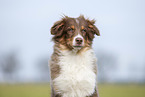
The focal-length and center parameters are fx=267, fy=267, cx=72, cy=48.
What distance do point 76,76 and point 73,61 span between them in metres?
0.50

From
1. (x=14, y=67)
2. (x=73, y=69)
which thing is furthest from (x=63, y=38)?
(x=14, y=67)

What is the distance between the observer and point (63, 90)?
7695mm

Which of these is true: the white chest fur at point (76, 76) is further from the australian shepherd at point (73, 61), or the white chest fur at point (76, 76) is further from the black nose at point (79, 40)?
the black nose at point (79, 40)

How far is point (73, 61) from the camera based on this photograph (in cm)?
805

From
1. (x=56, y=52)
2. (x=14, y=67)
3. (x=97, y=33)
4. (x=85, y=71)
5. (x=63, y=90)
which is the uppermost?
(x=97, y=33)

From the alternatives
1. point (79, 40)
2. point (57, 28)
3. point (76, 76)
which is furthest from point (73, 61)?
point (57, 28)

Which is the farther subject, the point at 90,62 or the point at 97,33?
the point at 97,33

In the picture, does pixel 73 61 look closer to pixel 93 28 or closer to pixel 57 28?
pixel 57 28

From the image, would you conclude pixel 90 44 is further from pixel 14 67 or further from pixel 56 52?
pixel 14 67

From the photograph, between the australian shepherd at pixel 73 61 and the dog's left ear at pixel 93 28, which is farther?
the dog's left ear at pixel 93 28

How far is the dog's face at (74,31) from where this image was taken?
7821mm

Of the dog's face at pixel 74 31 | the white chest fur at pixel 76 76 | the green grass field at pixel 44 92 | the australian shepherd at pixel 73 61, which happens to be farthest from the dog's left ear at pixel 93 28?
the green grass field at pixel 44 92

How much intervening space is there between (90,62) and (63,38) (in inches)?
44.0

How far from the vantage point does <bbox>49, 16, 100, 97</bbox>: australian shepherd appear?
7.72 meters
